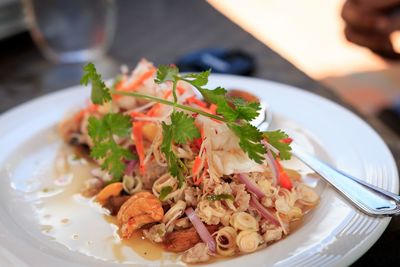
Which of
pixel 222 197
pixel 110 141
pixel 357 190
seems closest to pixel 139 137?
pixel 110 141

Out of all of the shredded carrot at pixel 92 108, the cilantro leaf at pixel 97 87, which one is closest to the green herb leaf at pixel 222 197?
the cilantro leaf at pixel 97 87

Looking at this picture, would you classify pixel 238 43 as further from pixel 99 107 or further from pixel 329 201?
pixel 329 201

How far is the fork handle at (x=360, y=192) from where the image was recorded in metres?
0.99

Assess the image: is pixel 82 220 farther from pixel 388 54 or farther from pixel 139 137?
pixel 388 54

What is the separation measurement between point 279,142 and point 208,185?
6.1 inches

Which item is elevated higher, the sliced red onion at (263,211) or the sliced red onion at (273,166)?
the sliced red onion at (273,166)

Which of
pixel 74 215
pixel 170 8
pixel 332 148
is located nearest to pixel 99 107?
pixel 74 215

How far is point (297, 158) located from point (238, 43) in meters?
0.98

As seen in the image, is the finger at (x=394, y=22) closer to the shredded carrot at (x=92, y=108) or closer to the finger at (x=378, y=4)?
the finger at (x=378, y=4)

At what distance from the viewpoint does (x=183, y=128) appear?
109 centimetres

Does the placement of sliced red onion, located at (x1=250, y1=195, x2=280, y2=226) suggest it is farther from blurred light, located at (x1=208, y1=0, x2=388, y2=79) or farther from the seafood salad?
blurred light, located at (x1=208, y1=0, x2=388, y2=79)

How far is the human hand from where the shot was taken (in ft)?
6.51

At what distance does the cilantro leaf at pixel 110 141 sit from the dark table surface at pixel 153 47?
2.09 ft

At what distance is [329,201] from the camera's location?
3.54 ft
